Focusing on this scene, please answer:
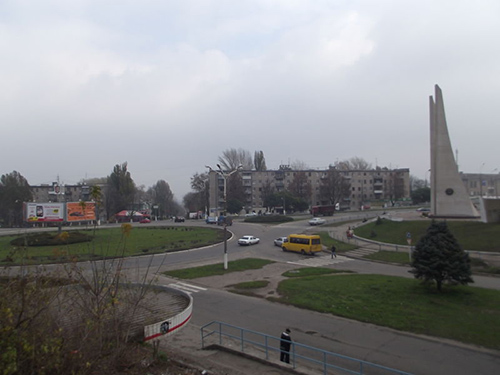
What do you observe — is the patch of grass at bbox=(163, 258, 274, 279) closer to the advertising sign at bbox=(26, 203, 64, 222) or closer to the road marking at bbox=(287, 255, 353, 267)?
the road marking at bbox=(287, 255, 353, 267)

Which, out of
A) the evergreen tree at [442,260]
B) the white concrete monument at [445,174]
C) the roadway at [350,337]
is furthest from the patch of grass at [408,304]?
the white concrete monument at [445,174]

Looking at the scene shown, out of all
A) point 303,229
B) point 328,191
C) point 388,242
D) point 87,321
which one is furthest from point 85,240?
point 328,191

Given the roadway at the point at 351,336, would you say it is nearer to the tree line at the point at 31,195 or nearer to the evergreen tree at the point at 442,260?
the evergreen tree at the point at 442,260

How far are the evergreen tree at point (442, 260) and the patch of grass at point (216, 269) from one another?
12403mm

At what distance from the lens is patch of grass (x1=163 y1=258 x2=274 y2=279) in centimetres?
2405

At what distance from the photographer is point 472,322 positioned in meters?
13.5

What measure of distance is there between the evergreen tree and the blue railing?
26.4 ft

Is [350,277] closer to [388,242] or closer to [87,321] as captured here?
[388,242]

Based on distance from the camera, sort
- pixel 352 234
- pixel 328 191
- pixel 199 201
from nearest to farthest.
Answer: pixel 352 234
pixel 328 191
pixel 199 201

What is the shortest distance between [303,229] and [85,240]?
28.2m

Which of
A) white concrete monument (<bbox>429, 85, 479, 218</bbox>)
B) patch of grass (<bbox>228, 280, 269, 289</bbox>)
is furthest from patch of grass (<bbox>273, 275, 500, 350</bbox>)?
white concrete monument (<bbox>429, 85, 479, 218</bbox>)

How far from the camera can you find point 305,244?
3300cm

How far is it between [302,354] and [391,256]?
797 inches

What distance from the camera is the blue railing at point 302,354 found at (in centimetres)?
1014
